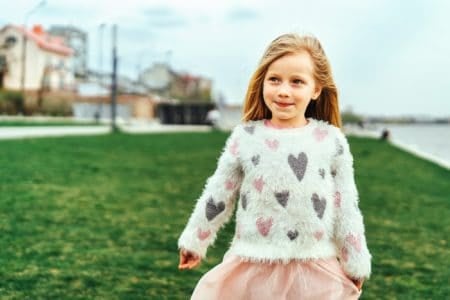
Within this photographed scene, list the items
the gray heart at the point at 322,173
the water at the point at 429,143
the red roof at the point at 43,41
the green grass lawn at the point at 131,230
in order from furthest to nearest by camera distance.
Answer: the red roof at the point at 43,41 → the water at the point at 429,143 → the green grass lawn at the point at 131,230 → the gray heart at the point at 322,173

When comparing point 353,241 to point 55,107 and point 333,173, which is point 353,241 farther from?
point 55,107

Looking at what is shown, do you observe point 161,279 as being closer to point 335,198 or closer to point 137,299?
point 137,299

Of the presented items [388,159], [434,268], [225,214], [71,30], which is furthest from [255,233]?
[71,30]

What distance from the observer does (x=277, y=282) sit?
9.78ft

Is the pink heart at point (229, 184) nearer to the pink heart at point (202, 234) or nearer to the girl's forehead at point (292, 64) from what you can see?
the pink heart at point (202, 234)

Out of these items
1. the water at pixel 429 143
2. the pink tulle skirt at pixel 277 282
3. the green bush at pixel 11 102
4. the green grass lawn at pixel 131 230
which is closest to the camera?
the pink tulle skirt at pixel 277 282

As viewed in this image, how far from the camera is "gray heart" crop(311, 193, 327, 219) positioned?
303 cm

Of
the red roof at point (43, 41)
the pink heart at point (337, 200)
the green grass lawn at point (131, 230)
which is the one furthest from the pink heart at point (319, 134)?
the red roof at point (43, 41)

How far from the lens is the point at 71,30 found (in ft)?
379

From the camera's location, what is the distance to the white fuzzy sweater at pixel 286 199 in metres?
3.01

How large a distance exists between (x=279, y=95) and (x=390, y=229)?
637 cm

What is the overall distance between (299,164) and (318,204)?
16 centimetres

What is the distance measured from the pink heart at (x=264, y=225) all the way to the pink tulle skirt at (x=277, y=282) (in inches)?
4.7

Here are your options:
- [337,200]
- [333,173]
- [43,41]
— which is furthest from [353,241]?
[43,41]
